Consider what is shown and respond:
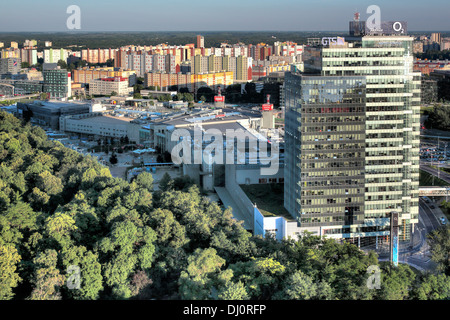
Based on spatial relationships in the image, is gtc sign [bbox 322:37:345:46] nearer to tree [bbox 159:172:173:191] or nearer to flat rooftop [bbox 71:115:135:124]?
tree [bbox 159:172:173:191]

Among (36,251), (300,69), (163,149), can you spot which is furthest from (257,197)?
(163,149)

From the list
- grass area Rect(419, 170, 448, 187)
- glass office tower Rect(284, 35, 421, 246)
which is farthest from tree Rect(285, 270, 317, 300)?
grass area Rect(419, 170, 448, 187)

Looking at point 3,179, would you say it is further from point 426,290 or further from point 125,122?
point 125,122

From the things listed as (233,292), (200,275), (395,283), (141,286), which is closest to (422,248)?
(395,283)

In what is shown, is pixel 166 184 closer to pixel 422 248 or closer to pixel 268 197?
pixel 268 197

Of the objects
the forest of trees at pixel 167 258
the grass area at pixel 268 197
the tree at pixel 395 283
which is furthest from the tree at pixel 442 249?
the grass area at pixel 268 197
